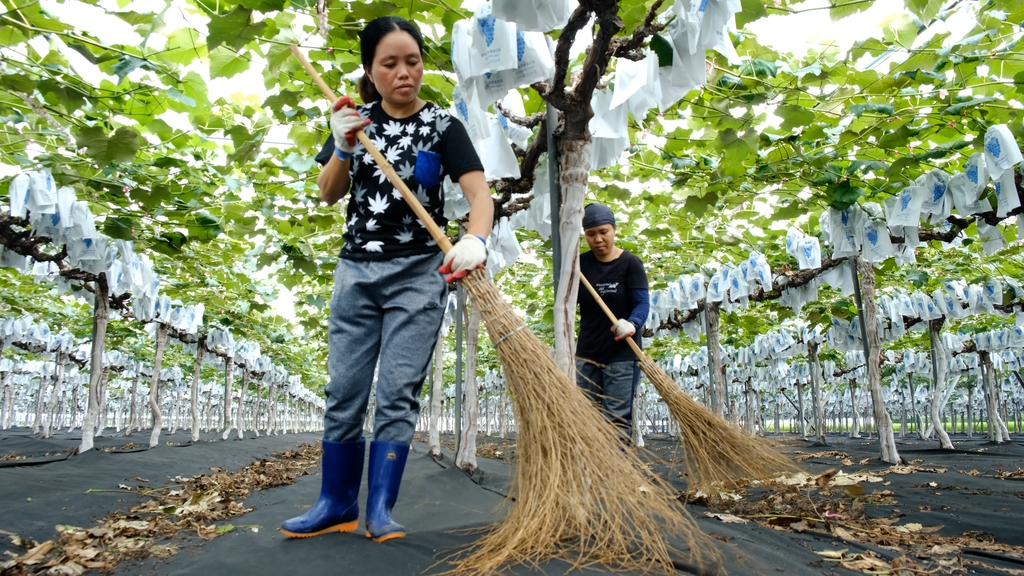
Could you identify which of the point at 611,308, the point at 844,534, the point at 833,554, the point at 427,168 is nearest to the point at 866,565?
the point at 833,554

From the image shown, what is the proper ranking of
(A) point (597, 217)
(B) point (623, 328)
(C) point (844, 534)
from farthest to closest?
(A) point (597, 217) → (B) point (623, 328) → (C) point (844, 534)

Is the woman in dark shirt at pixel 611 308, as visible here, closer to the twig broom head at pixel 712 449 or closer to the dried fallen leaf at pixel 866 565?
the twig broom head at pixel 712 449

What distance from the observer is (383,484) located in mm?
1975

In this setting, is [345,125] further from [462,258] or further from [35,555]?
[35,555]

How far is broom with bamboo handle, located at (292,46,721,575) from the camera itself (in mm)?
1626

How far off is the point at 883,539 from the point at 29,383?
41.0m

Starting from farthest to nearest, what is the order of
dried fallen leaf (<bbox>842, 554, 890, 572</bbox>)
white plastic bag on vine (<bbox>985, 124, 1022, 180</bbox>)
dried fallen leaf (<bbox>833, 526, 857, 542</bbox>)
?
white plastic bag on vine (<bbox>985, 124, 1022, 180</bbox>) < dried fallen leaf (<bbox>833, 526, 857, 542</bbox>) < dried fallen leaf (<bbox>842, 554, 890, 572</bbox>)

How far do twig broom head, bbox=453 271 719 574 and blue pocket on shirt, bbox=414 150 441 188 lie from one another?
0.39 m

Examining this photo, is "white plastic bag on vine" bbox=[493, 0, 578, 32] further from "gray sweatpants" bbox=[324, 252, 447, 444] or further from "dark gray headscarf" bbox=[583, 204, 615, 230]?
"dark gray headscarf" bbox=[583, 204, 615, 230]

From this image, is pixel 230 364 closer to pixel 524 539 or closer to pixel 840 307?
pixel 840 307

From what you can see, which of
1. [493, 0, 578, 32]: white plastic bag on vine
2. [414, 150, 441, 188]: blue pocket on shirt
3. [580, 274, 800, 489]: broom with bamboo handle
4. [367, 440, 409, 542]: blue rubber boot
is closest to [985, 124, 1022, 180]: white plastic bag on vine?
[580, 274, 800, 489]: broom with bamboo handle

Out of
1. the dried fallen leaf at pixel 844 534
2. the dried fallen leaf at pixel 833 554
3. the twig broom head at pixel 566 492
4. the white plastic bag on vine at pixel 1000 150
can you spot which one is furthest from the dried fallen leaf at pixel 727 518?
the white plastic bag on vine at pixel 1000 150

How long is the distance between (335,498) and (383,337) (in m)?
0.55

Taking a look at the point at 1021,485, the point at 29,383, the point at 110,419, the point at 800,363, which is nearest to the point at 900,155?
the point at 1021,485
